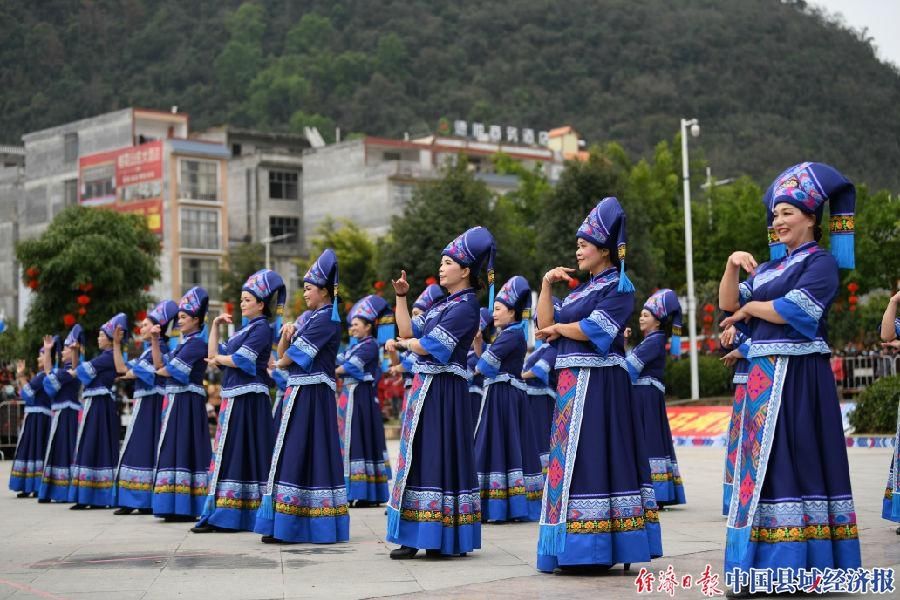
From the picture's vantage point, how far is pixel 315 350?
1086 cm

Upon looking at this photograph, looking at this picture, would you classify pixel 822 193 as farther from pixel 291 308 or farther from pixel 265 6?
pixel 265 6

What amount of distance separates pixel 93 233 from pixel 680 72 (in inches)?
2638

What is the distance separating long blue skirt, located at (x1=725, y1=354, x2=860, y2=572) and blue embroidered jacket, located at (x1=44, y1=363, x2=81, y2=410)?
35.8ft

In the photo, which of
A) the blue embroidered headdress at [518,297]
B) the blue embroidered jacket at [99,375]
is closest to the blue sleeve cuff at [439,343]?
the blue embroidered headdress at [518,297]

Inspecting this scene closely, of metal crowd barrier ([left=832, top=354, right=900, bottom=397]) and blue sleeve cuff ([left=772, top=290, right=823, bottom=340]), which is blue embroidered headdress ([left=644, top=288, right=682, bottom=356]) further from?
metal crowd barrier ([left=832, top=354, right=900, bottom=397])

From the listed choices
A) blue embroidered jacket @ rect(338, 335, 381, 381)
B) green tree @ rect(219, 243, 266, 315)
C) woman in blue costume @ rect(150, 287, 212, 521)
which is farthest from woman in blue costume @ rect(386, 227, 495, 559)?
green tree @ rect(219, 243, 266, 315)

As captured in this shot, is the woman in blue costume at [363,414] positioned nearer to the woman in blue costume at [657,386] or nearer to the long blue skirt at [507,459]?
the long blue skirt at [507,459]

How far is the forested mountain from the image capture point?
285 ft

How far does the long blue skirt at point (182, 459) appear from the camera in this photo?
12922mm

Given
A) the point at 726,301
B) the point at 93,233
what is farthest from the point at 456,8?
the point at 726,301

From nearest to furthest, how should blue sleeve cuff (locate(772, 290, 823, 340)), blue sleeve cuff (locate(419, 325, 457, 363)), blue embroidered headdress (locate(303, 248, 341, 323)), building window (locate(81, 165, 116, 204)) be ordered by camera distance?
blue sleeve cuff (locate(772, 290, 823, 340))
blue sleeve cuff (locate(419, 325, 457, 363))
blue embroidered headdress (locate(303, 248, 341, 323))
building window (locate(81, 165, 116, 204))

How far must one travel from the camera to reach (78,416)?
16.9 meters

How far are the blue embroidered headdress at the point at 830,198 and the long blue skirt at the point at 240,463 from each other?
573 centimetres

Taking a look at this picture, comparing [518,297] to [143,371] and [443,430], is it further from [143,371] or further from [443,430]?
[143,371]
